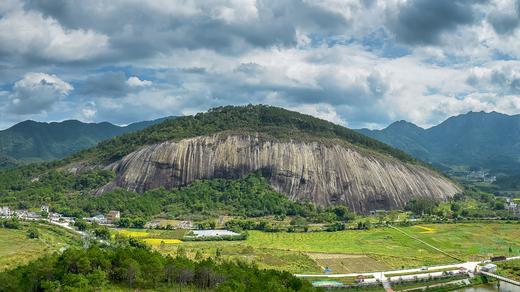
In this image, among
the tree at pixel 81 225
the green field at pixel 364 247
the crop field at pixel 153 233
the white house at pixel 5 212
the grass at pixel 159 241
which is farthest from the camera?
the white house at pixel 5 212

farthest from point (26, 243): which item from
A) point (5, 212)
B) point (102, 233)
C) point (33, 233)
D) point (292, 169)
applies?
point (292, 169)

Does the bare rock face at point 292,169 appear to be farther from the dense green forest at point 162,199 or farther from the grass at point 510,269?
the grass at point 510,269

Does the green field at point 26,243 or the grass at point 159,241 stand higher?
the green field at point 26,243

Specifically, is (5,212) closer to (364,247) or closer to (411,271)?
(364,247)

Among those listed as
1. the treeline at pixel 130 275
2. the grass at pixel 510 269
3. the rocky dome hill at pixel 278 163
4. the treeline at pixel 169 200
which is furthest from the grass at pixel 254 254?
the rocky dome hill at pixel 278 163

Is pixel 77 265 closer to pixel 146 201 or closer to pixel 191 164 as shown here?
pixel 146 201

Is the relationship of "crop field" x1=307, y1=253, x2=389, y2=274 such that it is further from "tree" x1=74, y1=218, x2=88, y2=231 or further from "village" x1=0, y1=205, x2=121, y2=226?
"village" x1=0, y1=205, x2=121, y2=226
